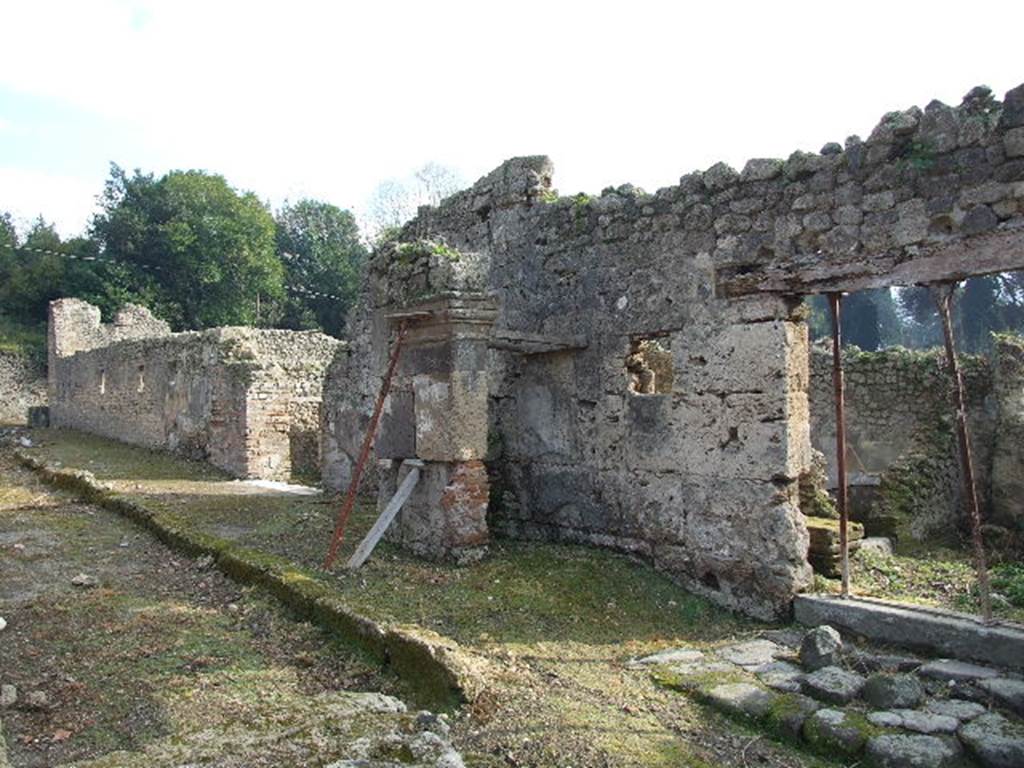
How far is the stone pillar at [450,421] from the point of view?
753 cm

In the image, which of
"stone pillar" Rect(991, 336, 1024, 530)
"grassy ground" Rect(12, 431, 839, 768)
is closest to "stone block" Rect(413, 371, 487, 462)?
"grassy ground" Rect(12, 431, 839, 768)

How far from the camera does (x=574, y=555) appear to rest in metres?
7.85

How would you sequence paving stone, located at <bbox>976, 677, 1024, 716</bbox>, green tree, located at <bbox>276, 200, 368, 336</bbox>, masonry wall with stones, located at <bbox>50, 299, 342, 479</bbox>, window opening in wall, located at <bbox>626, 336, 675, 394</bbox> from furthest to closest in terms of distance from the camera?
1. green tree, located at <bbox>276, 200, 368, 336</bbox>
2. masonry wall with stones, located at <bbox>50, 299, 342, 479</bbox>
3. window opening in wall, located at <bbox>626, 336, 675, 394</bbox>
4. paving stone, located at <bbox>976, 677, 1024, 716</bbox>

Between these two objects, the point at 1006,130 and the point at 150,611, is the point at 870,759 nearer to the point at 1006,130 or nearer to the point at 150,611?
the point at 1006,130

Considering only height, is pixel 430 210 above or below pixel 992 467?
above

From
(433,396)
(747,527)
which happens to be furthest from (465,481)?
(747,527)

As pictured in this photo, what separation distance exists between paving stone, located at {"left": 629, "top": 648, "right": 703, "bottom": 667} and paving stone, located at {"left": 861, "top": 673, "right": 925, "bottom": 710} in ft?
3.82

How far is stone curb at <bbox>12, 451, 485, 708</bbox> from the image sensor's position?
4.93 metres

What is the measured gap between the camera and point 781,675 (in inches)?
212

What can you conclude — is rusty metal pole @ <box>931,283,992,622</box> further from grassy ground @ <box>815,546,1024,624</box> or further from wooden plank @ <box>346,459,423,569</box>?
wooden plank @ <box>346,459,423,569</box>

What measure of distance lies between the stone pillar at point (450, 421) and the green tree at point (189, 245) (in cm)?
2714

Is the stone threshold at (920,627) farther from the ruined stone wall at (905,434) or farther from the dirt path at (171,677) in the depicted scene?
the ruined stone wall at (905,434)

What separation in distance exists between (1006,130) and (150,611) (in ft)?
22.8

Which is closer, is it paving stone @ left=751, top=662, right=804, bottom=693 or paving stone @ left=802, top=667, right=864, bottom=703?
paving stone @ left=802, top=667, right=864, bottom=703
